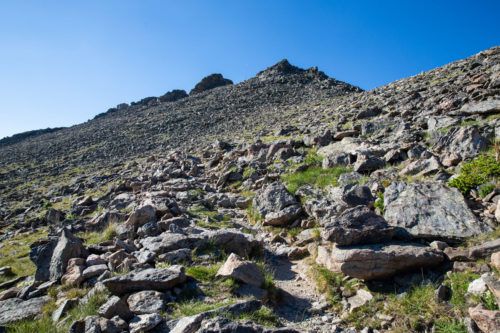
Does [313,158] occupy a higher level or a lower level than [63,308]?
higher

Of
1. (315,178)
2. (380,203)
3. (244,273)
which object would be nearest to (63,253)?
(244,273)

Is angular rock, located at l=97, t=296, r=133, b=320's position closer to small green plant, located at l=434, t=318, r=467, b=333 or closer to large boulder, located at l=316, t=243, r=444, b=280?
large boulder, located at l=316, t=243, r=444, b=280

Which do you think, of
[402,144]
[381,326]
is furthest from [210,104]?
[381,326]

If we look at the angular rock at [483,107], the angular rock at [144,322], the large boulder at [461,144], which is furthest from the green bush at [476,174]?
the angular rock at [144,322]

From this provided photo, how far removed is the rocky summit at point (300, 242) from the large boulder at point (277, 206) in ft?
0.13

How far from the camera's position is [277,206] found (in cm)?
1034

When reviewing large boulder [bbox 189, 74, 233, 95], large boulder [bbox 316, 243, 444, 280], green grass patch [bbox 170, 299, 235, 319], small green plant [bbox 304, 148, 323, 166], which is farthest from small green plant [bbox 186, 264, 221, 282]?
large boulder [bbox 189, 74, 233, 95]

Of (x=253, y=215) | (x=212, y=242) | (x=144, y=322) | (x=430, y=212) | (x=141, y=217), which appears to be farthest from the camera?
(x=253, y=215)

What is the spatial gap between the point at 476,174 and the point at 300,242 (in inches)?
166

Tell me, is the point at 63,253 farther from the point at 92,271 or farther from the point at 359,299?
the point at 359,299

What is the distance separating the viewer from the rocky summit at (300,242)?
18.1ft

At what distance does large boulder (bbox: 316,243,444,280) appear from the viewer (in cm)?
621

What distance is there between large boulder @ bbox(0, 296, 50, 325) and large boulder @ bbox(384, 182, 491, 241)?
6702mm

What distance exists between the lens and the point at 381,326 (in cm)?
536
